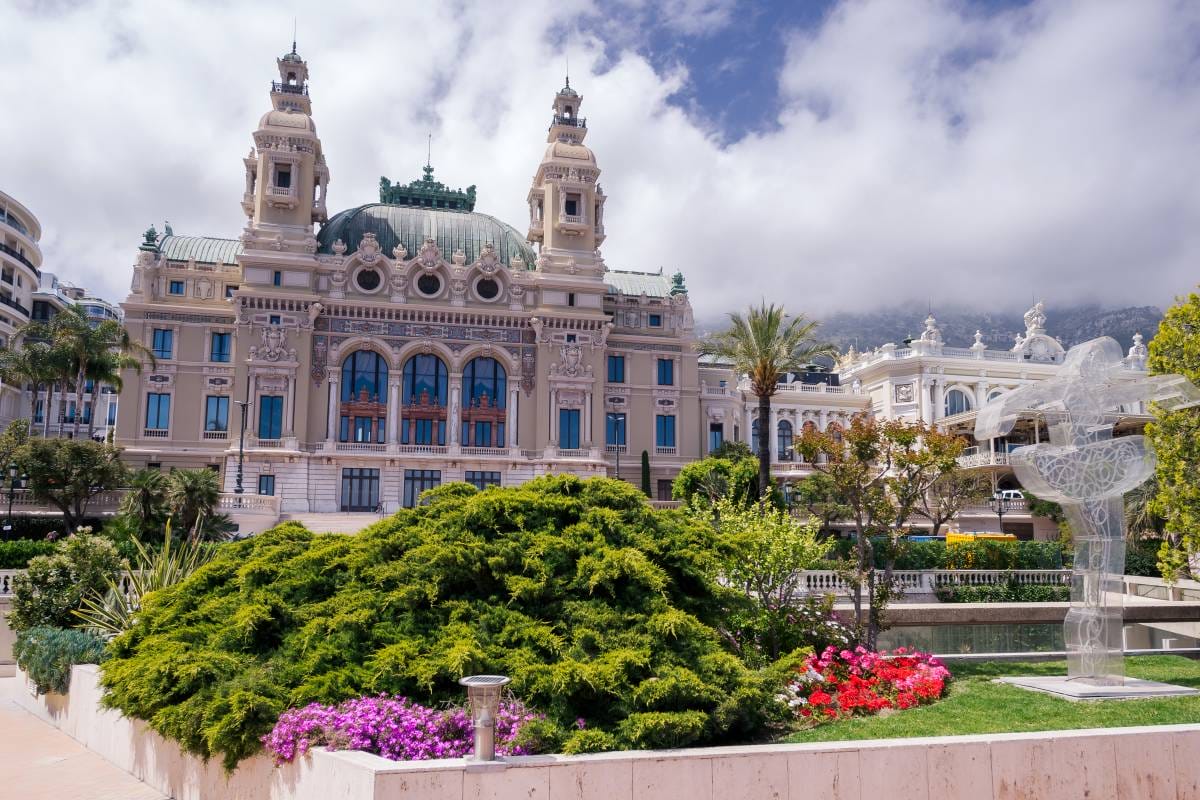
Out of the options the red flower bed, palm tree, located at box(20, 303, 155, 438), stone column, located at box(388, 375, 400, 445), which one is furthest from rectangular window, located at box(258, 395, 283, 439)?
the red flower bed

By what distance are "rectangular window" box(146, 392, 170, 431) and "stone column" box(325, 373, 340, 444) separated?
31.6 ft

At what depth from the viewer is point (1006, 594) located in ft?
107

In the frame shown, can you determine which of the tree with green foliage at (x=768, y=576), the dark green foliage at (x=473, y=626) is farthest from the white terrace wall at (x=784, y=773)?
the tree with green foliage at (x=768, y=576)

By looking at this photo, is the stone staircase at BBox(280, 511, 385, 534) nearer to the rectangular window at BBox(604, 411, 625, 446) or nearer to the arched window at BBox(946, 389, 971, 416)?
the rectangular window at BBox(604, 411, 625, 446)

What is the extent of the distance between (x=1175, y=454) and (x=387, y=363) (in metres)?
43.7

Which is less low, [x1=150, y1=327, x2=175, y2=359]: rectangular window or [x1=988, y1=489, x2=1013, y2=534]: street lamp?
[x1=150, y1=327, x2=175, y2=359]: rectangular window

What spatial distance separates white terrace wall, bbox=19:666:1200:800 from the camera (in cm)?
927

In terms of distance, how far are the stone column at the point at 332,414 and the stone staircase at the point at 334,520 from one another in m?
5.24

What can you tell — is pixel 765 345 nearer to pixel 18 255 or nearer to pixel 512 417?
pixel 512 417

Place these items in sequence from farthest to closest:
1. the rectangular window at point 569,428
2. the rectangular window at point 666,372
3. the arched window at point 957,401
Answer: the arched window at point 957,401
the rectangular window at point 666,372
the rectangular window at point 569,428

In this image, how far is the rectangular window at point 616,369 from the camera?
194 feet

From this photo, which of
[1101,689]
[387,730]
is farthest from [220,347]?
[1101,689]

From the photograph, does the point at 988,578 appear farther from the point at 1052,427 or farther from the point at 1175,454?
the point at 1052,427

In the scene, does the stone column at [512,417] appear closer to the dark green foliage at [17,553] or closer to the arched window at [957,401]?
the dark green foliage at [17,553]
